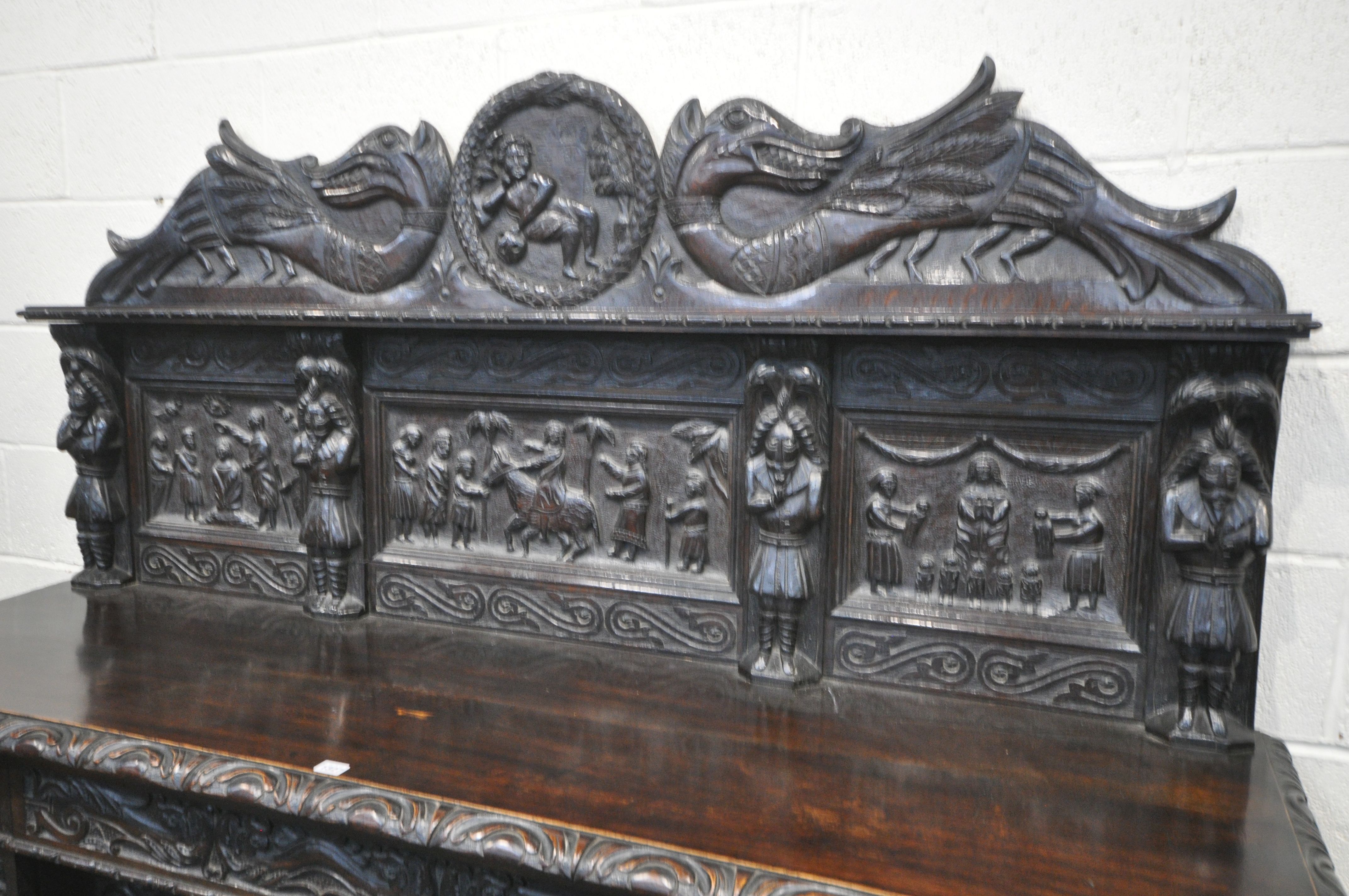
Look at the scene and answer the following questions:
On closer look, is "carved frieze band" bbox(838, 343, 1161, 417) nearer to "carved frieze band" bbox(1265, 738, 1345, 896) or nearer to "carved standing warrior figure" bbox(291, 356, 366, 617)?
"carved frieze band" bbox(1265, 738, 1345, 896)

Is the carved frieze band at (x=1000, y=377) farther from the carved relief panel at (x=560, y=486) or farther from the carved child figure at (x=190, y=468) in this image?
the carved child figure at (x=190, y=468)

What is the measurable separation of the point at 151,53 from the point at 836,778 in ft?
6.84

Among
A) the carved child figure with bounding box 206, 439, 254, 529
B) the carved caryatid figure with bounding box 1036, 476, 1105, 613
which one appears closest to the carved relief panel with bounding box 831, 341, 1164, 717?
the carved caryatid figure with bounding box 1036, 476, 1105, 613

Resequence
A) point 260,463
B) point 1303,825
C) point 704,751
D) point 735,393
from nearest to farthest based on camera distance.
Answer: point 1303,825 → point 704,751 → point 735,393 → point 260,463

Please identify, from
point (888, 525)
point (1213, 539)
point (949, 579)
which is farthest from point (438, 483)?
point (1213, 539)

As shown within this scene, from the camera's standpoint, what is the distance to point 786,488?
153cm

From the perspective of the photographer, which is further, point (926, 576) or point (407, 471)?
point (407, 471)

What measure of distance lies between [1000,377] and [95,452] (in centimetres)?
187

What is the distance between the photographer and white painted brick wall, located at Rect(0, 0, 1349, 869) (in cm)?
139

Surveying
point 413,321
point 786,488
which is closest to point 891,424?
point 786,488

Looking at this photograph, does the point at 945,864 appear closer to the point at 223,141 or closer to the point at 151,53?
the point at 223,141

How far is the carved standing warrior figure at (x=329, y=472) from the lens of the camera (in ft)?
5.96

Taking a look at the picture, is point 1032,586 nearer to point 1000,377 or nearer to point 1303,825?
point 1000,377

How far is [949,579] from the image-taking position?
1.53m
